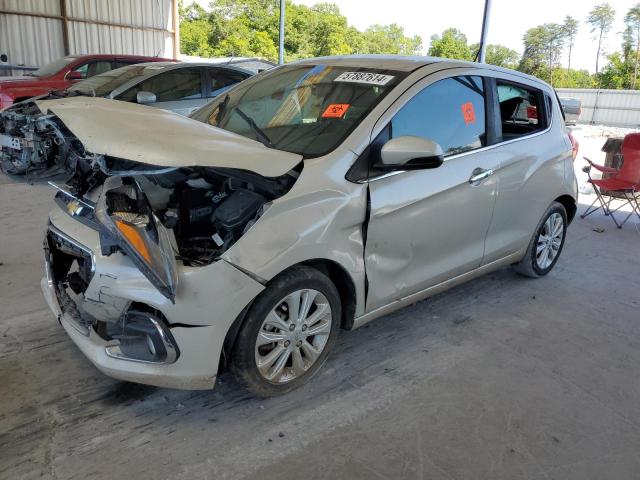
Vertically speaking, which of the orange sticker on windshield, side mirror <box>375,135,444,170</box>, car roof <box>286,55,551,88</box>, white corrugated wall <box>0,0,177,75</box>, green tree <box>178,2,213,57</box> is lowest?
side mirror <box>375,135,444,170</box>

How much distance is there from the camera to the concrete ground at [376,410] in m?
2.29

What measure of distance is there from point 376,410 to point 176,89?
6.31 meters

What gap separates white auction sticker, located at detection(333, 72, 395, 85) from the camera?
10.1 feet

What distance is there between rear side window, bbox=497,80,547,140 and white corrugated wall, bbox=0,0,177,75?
48.7 feet

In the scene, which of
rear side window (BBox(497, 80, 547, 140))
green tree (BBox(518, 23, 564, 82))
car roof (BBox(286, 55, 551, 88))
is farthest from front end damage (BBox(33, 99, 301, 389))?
green tree (BBox(518, 23, 564, 82))

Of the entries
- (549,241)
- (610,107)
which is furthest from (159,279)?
(610,107)

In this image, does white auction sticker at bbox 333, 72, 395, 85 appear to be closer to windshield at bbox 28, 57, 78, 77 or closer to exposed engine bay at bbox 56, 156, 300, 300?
exposed engine bay at bbox 56, 156, 300, 300

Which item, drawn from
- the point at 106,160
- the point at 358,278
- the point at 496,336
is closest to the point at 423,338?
the point at 496,336

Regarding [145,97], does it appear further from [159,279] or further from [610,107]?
[610,107]

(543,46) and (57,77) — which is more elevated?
(543,46)

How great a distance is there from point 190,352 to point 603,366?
97.0 inches

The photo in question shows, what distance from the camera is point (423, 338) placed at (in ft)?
11.1

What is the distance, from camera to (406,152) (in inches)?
105

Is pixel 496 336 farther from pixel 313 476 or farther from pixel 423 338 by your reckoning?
pixel 313 476
